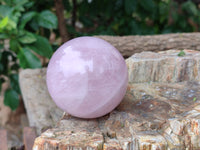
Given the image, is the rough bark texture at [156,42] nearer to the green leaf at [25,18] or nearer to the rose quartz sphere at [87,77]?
the green leaf at [25,18]

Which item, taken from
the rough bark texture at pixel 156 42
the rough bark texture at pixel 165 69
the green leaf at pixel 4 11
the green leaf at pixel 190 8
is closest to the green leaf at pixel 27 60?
the green leaf at pixel 4 11

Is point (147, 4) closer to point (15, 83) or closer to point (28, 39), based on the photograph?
point (28, 39)

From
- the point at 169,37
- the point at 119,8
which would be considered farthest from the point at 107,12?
the point at 169,37

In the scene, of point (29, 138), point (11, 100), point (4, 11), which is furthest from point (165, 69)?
point (11, 100)

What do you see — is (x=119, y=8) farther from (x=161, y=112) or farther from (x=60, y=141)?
(x=60, y=141)

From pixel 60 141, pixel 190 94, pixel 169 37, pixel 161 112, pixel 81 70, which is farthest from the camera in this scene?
pixel 169 37

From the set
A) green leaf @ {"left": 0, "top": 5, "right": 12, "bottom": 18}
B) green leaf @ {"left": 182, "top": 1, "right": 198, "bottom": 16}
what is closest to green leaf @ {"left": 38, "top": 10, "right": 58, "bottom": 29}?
green leaf @ {"left": 0, "top": 5, "right": 12, "bottom": 18}

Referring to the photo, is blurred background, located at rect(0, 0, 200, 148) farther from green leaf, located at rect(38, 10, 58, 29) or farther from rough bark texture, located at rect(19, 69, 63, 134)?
rough bark texture, located at rect(19, 69, 63, 134)
